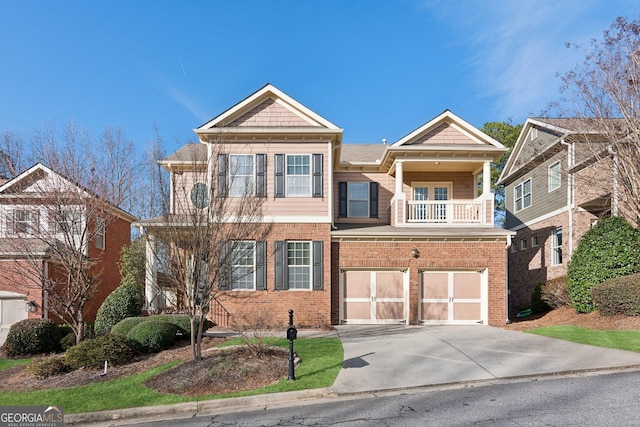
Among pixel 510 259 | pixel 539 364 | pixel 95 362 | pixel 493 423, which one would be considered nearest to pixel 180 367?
pixel 95 362

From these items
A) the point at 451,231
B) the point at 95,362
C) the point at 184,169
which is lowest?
the point at 95,362

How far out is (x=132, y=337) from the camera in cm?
1127

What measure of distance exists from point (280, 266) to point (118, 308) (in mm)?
5386

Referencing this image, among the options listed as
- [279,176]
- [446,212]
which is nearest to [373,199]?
[446,212]

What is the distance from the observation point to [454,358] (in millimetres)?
10008

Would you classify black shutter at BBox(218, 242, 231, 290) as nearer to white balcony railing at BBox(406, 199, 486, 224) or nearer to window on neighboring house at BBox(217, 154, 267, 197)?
window on neighboring house at BBox(217, 154, 267, 197)

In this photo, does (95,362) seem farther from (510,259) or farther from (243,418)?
(510,259)

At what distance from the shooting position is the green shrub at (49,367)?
377 inches

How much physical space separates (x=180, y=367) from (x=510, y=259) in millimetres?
19798

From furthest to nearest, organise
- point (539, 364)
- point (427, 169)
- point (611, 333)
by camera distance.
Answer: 1. point (427, 169)
2. point (611, 333)
3. point (539, 364)

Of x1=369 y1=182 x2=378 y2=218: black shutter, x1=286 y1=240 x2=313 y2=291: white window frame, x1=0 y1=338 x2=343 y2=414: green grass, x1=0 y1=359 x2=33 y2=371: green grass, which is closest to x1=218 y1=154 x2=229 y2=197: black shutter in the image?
x1=0 y1=338 x2=343 y2=414: green grass

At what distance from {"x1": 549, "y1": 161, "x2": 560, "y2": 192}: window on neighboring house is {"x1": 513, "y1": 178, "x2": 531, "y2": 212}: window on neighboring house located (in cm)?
238

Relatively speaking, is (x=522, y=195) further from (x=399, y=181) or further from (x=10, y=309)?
(x=10, y=309)

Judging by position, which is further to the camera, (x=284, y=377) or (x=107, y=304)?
(x=107, y=304)
